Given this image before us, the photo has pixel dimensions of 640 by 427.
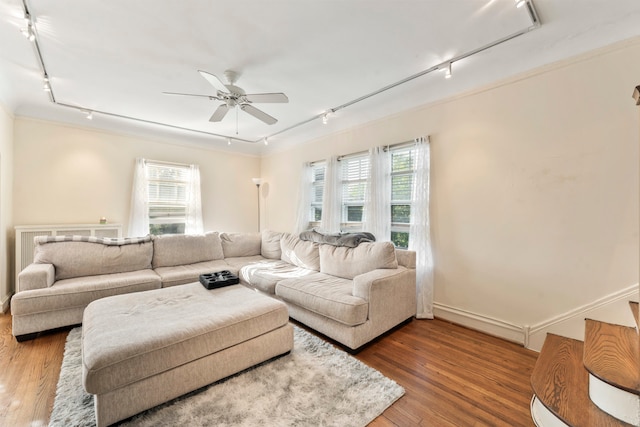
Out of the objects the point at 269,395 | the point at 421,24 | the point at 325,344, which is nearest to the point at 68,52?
the point at 421,24

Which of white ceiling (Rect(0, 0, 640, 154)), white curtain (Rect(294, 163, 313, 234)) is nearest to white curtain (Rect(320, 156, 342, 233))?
white curtain (Rect(294, 163, 313, 234))

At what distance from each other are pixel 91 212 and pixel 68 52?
2.60 m

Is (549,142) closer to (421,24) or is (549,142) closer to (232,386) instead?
(421,24)

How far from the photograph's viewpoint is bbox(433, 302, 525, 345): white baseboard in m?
2.49

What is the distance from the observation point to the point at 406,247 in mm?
3424

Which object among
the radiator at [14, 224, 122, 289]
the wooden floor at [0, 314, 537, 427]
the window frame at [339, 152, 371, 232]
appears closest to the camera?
the wooden floor at [0, 314, 537, 427]

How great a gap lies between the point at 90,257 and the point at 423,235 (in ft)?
13.1

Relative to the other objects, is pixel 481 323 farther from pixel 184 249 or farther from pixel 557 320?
pixel 184 249

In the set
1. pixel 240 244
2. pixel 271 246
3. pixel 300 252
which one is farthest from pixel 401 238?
pixel 240 244

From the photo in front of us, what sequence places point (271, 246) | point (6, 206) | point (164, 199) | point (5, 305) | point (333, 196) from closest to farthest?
point (5, 305) < point (6, 206) < point (333, 196) < point (271, 246) < point (164, 199)

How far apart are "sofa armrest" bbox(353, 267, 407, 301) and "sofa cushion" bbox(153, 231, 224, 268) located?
2559 mm

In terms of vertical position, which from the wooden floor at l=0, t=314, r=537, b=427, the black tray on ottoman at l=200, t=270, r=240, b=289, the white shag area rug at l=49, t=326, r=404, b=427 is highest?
the black tray on ottoman at l=200, t=270, r=240, b=289

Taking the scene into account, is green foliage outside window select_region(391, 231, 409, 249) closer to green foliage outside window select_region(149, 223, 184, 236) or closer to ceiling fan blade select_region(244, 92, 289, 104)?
ceiling fan blade select_region(244, 92, 289, 104)

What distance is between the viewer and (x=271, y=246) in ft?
14.3
